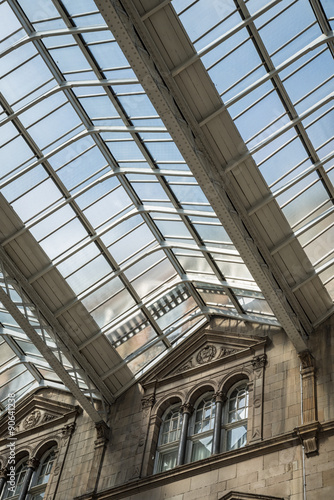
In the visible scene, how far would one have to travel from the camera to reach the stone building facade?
961 inches

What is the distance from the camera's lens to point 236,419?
27.5 metres

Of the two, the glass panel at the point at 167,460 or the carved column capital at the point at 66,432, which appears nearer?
the glass panel at the point at 167,460

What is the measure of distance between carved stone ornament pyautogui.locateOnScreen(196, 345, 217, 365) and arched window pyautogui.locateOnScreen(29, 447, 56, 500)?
7.47 m

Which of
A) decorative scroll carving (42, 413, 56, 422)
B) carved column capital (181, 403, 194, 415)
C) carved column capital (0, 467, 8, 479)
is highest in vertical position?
decorative scroll carving (42, 413, 56, 422)

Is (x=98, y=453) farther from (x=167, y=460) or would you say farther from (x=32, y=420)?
(x=32, y=420)

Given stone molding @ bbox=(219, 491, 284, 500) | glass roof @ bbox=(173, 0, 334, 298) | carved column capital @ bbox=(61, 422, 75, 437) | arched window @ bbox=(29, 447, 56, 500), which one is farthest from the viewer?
carved column capital @ bbox=(61, 422, 75, 437)

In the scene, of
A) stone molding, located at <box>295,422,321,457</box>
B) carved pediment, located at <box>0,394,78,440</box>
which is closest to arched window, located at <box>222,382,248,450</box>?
stone molding, located at <box>295,422,321,457</box>

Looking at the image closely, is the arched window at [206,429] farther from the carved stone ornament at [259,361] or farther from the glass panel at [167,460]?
the carved stone ornament at [259,361]

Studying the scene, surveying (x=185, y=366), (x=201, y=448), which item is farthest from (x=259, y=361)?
(x=201, y=448)

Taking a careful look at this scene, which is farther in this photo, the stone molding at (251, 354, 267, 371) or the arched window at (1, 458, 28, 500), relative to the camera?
the arched window at (1, 458, 28, 500)

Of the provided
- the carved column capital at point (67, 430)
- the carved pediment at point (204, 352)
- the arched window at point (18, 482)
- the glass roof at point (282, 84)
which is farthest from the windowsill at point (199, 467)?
the glass roof at point (282, 84)

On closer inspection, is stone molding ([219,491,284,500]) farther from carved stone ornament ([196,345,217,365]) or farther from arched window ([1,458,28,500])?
arched window ([1,458,28,500])

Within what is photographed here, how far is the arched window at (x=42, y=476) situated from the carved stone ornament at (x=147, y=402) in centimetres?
A: 458

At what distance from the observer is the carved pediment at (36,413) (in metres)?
32.8
